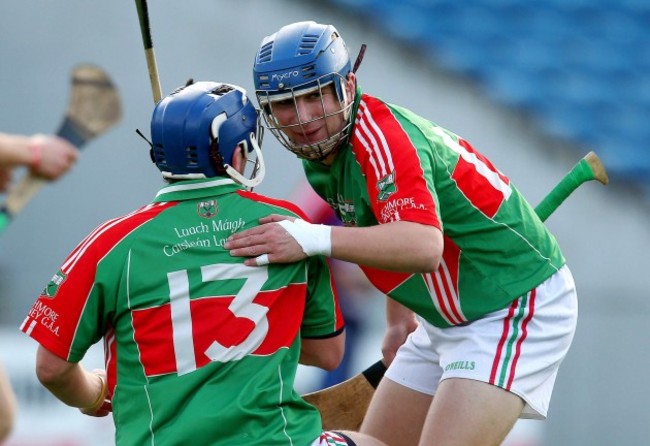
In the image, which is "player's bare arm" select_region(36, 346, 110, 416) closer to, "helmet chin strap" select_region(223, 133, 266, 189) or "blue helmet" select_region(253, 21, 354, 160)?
"helmet chin strap" select_region(223, 133, 266, 189)

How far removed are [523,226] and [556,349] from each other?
1.28ft

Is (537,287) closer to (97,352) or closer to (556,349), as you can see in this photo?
(556,349)

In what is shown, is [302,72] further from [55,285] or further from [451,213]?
[55,285]

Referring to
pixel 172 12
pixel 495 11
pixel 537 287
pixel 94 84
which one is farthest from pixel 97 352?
pixel 495 11

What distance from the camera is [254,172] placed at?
3176mm

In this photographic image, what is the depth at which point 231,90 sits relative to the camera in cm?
312

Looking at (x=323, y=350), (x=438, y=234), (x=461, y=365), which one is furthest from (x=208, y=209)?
(x=461, y=365)

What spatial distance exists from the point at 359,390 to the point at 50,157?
1574 mm

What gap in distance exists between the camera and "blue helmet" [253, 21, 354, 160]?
11.0ft

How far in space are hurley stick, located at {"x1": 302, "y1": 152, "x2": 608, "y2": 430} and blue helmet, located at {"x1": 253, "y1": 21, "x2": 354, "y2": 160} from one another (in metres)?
1.00

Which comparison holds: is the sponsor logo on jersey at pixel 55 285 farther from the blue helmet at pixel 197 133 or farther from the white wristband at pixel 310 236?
the white wristband at pixel 310 236

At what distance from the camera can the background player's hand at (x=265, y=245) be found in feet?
9.57

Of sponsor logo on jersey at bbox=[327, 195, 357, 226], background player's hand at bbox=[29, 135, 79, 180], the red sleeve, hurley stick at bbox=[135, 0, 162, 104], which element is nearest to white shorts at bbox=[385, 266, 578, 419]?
sponsor logo on jersey at bbox=[327, 195, 357, 226]

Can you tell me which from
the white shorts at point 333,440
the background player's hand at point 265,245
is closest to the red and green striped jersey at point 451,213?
the background player's hand at point 265,245
